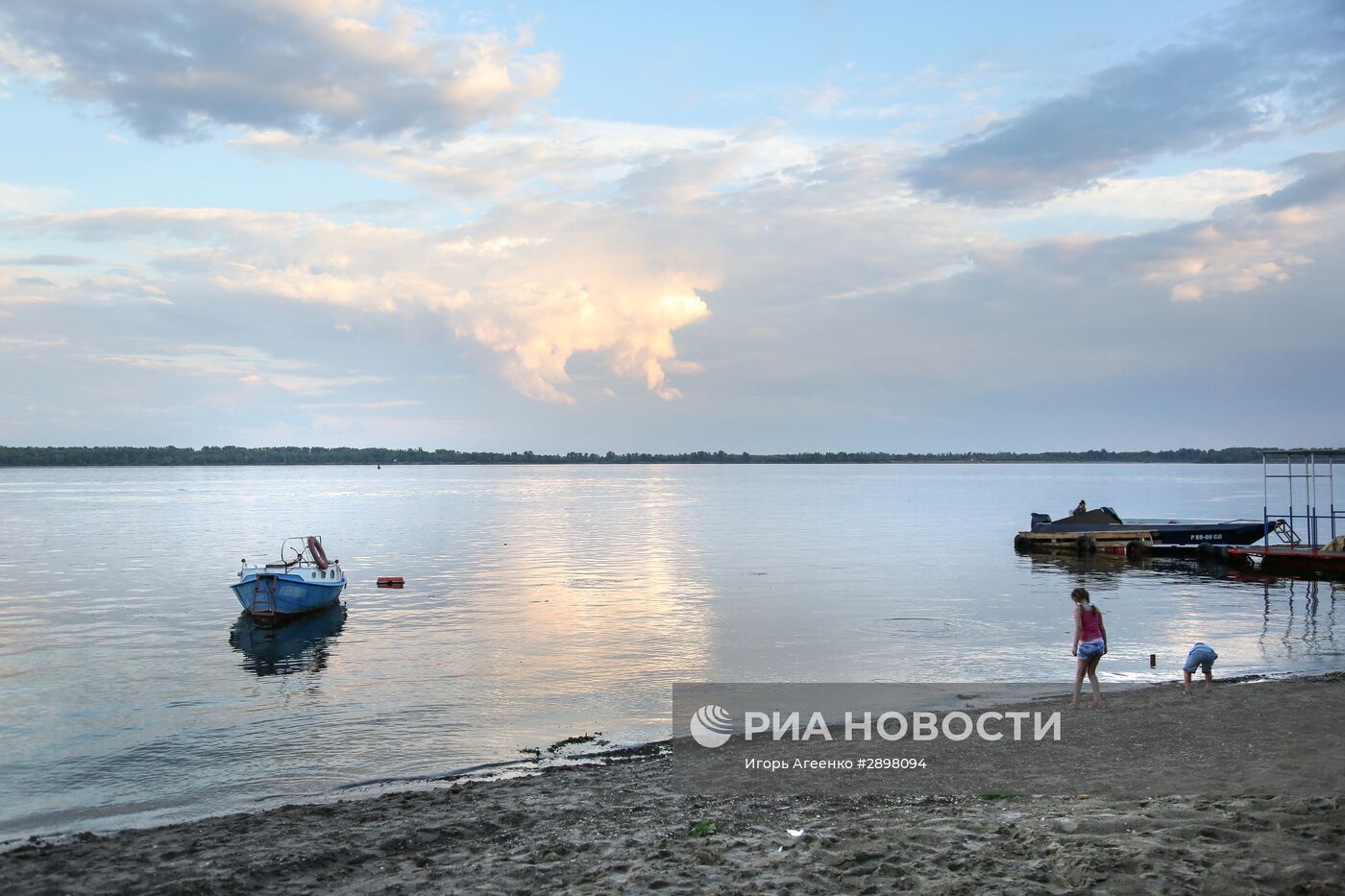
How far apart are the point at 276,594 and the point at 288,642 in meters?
3.67

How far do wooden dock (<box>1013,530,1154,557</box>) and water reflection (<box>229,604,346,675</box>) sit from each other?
41378 mm

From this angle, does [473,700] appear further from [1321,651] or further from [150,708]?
[1321,651]

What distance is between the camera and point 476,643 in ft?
88.0

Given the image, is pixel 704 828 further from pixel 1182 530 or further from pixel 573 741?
pixel 1182 530

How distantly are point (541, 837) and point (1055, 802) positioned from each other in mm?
5643

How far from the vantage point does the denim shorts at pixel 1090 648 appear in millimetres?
16625

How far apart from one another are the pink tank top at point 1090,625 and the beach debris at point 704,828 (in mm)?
9355

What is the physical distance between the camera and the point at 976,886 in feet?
25.3

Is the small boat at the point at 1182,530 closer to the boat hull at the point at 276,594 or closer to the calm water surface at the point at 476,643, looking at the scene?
the calm water surface at the point at 476,643

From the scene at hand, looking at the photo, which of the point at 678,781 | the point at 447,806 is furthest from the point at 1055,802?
the point at 447,806

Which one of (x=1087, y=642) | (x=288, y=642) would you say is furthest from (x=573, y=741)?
(x=288, y=642)

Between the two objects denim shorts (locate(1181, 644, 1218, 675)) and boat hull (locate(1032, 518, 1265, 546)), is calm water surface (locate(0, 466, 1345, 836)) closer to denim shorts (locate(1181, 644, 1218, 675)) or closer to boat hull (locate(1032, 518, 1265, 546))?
denim shorts (locate(1181, 644, 1218, 675))

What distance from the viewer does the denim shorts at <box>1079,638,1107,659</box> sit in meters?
16.6

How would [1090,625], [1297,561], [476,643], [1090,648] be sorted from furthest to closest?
[1297,561] < [476,643] < [1090,625] < [1090,648]
